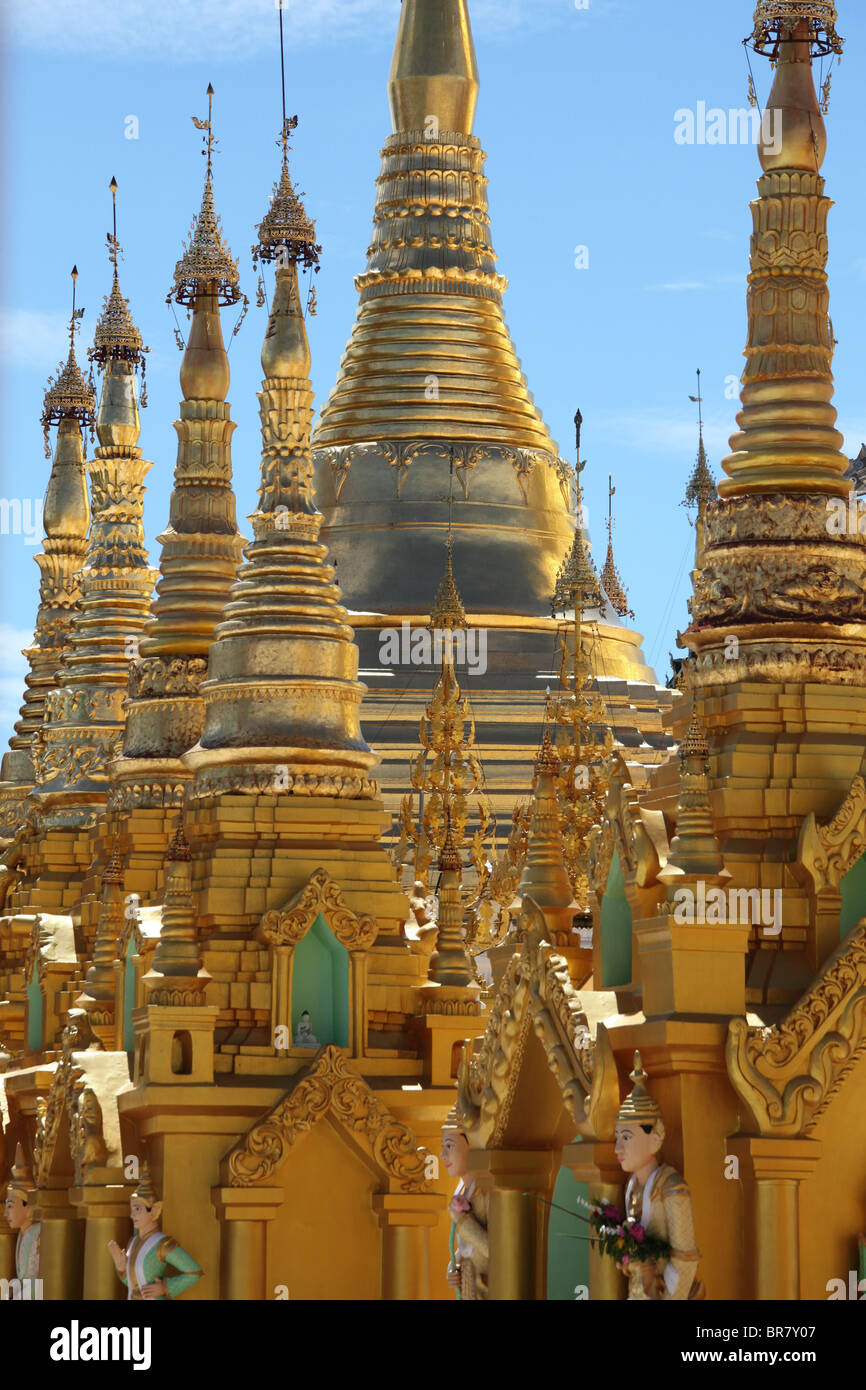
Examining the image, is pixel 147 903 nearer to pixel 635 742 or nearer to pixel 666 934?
pixel 666 934

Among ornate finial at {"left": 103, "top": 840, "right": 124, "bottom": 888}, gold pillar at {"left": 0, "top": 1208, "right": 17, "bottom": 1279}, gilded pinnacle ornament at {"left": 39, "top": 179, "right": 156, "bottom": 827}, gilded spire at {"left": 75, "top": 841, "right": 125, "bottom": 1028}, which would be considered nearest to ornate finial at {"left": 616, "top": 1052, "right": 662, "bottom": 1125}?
gilded spire at {"left": 75, "top": 841, "right": 125, "bottom": 1028}

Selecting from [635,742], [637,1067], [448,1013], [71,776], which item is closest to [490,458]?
[635,742]

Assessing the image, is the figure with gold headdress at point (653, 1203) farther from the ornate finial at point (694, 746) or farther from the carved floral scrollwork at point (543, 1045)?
the ornate finial at point (694, 746)

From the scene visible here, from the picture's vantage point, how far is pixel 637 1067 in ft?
59.6

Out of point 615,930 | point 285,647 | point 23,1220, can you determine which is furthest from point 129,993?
point 615,930

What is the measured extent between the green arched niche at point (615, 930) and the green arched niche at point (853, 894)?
163 centimetres

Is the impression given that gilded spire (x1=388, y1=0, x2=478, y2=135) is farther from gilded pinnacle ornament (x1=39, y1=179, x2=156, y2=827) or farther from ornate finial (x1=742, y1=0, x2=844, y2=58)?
ornate finial (x1=742, y1=0, x2=844, y2=58)

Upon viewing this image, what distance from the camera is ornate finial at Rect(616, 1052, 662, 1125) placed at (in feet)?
59.1

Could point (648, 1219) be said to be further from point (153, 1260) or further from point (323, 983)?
point (323, 983)

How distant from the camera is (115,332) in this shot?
1459 inches

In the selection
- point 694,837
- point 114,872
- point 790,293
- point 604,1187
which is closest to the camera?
point 604,1187

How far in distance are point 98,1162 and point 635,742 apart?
18.9m

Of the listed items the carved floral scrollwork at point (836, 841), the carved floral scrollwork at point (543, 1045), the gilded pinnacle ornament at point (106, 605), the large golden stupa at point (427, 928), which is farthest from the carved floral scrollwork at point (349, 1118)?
the gilded pinnacle ornament at point (106, 605)

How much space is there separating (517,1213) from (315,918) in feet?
12.7
